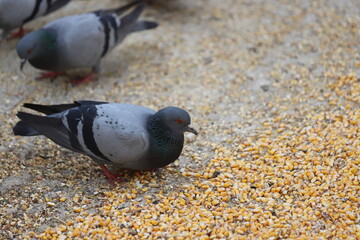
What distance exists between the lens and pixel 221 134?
5.21 meters

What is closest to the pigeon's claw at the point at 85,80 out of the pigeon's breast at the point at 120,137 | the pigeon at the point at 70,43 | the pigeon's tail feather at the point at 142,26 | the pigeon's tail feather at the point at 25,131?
the pigeon at the point at 70,43

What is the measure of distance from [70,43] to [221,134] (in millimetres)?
2347

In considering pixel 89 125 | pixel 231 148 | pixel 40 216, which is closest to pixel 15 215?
pixel 40 216

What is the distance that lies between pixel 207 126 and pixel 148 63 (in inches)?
71.9

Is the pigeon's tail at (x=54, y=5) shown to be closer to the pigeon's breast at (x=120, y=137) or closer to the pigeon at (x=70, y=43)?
the pigeon at (x=70, y=43)

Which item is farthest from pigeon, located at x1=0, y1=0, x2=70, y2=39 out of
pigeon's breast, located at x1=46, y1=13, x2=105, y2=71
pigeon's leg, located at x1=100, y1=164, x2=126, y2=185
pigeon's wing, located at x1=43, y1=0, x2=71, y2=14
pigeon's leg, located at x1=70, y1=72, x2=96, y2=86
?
pigeon's leg, located at x1=100, y1=164, x2=126, y2=185

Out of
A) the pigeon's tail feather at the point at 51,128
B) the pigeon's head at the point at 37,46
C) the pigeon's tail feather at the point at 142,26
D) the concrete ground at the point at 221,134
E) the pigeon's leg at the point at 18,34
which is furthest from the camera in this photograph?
the pigeon's leg at the point at 18,34

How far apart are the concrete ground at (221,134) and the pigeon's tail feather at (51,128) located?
0.34 metres

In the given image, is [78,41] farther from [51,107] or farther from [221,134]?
[221,134]

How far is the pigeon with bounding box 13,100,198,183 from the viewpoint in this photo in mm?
4184

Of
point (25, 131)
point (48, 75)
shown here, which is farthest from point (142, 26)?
point (25, 131)

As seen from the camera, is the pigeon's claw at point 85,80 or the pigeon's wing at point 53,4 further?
the pigeon's wing at point 53,4

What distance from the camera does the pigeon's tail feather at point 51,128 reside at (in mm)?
4410

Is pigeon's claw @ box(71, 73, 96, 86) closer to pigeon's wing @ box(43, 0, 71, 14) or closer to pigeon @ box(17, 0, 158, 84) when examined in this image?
pigeon @ box(17, 0, 158, 84)
